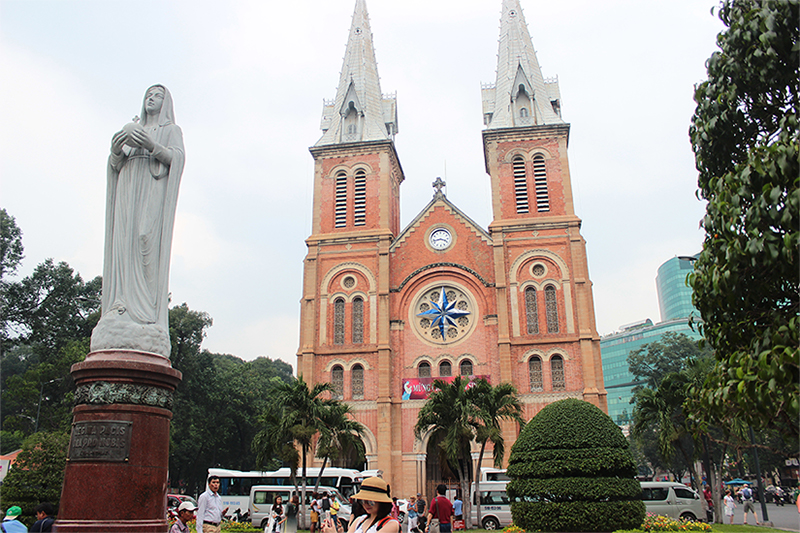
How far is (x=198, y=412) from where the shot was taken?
39.0 m

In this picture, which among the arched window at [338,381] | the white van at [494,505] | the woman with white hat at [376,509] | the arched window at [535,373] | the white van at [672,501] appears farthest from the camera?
the arched window at [338,381]

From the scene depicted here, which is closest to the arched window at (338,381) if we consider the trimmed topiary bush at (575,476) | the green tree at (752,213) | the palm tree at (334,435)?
the palm tree at (334,435)

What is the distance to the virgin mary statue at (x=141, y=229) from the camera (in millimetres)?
6898

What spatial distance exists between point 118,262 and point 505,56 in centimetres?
3509

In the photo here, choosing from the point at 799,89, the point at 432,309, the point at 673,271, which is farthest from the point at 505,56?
the point at 673,271

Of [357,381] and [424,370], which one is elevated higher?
[424,370]

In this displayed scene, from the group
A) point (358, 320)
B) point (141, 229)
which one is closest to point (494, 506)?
point (358, 320)

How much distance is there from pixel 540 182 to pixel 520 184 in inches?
41.5

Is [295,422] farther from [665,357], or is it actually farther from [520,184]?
[665,357]

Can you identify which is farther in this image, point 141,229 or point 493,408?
point 493,408

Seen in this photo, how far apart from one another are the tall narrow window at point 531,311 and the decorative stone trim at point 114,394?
86.8ft

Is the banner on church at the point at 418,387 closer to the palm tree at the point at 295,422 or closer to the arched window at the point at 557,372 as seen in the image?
the arched window at the point at 557,372

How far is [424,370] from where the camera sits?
31.7 m

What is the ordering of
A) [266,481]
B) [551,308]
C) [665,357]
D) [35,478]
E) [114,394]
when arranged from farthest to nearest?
[665,357], [551,308], [266,481], [35,478], [114,394]
